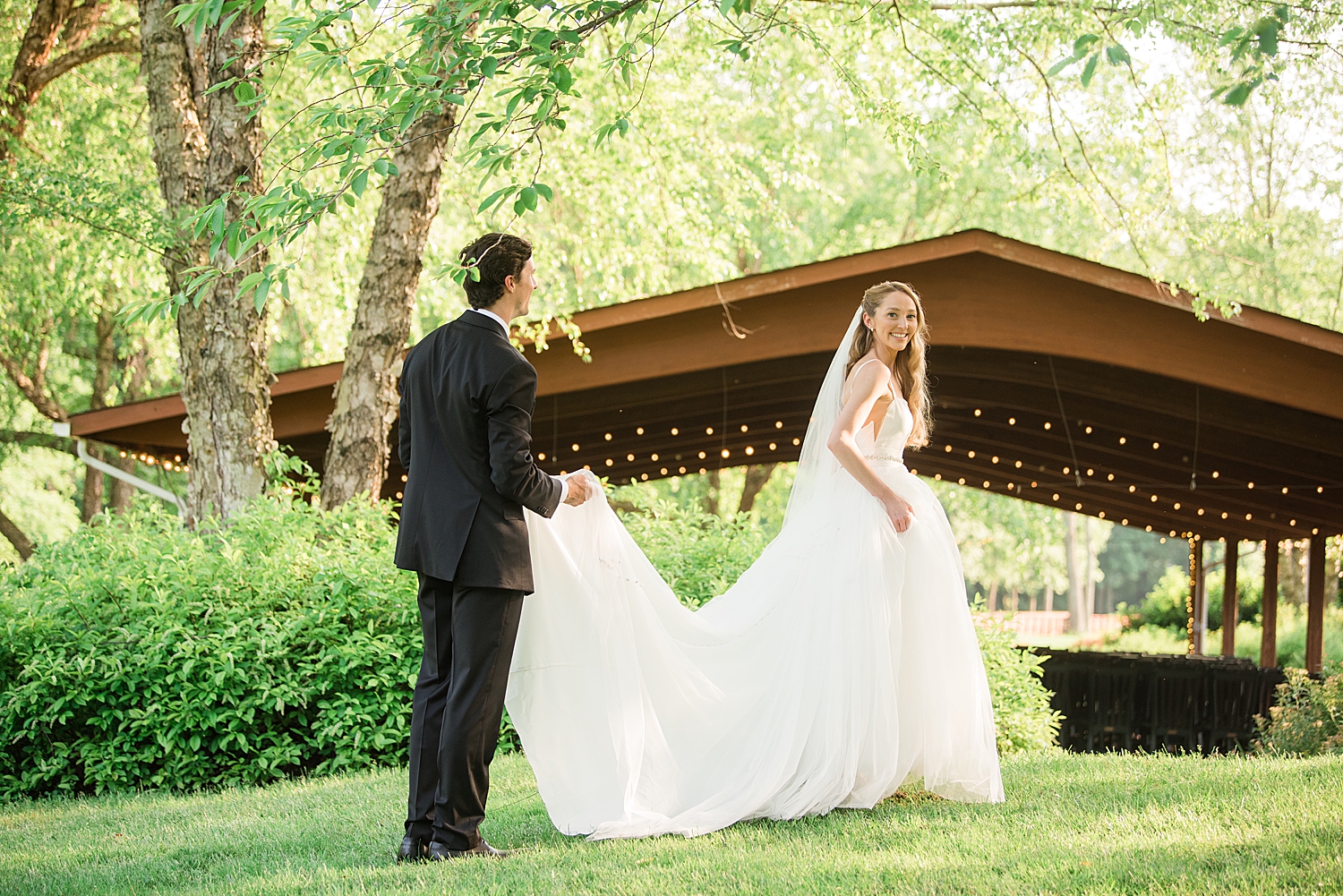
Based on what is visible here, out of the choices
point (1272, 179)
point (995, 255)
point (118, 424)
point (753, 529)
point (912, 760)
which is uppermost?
point (1272, 179)

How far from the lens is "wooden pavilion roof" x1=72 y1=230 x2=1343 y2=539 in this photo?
11039 millimetres

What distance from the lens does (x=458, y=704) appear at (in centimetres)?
405

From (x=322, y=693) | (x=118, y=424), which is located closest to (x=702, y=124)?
(x=118, y=424)

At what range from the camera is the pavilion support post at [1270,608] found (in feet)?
62.4

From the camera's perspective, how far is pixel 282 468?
907cm

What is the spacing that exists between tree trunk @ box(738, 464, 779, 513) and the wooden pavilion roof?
19.0 feet

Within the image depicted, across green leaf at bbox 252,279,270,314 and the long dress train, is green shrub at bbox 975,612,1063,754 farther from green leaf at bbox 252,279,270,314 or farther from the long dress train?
green leaf at bbox 252,279,270,314

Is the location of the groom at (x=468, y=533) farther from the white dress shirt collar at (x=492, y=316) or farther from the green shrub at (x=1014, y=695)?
the green shrub at (x=1014, y=695)

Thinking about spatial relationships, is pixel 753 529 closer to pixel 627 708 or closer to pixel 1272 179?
pixel 627 708

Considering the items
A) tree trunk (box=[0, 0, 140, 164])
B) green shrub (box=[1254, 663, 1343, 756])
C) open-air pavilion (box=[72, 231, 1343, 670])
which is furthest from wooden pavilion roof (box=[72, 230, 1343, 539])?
tree trunk (box=[0, 0, 140, 164])

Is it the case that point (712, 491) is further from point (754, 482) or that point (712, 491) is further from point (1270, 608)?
point (1270, 608)

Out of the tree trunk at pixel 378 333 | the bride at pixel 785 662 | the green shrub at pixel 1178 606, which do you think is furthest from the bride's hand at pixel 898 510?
the green shrub at pixel 1178 606

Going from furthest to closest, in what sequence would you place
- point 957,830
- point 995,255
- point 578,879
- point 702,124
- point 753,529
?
point 702,124 → point 995,255 → point 753,529 → point 957,830 → point 578,879

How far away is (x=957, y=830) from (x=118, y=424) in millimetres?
10292
